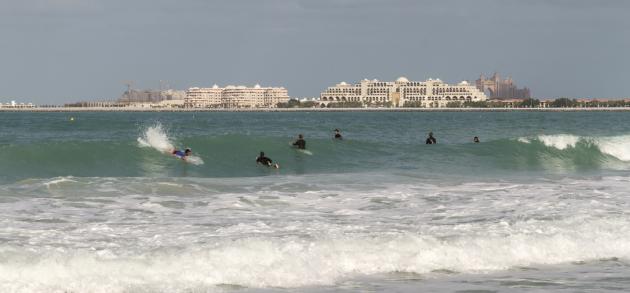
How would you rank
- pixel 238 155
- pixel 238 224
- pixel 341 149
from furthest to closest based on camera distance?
pixel 341 149, pixel 238 155, pixel 238 224

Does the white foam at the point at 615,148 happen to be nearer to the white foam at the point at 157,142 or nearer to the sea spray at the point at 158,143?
the sea spray at the point at 158,143

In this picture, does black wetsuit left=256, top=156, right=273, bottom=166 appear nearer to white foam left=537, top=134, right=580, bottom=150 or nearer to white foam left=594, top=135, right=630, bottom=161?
white foam left=537, top=134, right=580, bottom=150

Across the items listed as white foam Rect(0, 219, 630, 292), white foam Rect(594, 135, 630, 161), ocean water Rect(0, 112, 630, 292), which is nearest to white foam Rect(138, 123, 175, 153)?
ocean water Rect(0, 112, 630, 292)

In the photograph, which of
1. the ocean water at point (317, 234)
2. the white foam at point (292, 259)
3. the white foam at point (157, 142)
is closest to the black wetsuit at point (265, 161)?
the ocean water at point (317, 234)

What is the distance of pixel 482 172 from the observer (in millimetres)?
29078

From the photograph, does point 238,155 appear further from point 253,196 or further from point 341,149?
point 253,196

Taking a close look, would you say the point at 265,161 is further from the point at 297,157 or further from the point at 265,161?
the point at 297,157

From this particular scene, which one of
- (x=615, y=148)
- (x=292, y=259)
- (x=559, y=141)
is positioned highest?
(x=292, y=259)

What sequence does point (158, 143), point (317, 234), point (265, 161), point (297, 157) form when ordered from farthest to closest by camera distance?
point (158, 143)
point (297, 157)
point (265, 161)
point (317, 234)

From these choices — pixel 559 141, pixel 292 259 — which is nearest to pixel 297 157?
pixel 559 141

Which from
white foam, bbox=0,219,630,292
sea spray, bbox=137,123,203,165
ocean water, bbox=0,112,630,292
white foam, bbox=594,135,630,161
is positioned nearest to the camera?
white foam, bbox=0,219,630,292

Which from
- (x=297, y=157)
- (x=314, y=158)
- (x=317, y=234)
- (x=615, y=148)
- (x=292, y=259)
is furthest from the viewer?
(x=615, y=148)

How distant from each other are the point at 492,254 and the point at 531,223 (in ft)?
7.87

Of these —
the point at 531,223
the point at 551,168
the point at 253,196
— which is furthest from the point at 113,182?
the point at 551,168
